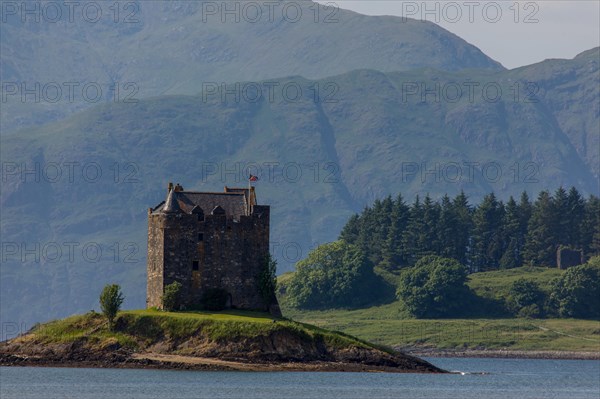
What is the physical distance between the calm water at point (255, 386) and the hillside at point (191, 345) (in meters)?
2.32

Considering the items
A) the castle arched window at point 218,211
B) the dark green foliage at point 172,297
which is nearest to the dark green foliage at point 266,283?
the castle arched window at point 218,211

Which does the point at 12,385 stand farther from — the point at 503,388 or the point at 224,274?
the point at 503,388

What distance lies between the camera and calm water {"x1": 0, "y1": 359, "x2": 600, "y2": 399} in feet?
355

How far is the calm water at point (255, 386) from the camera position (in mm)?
108188

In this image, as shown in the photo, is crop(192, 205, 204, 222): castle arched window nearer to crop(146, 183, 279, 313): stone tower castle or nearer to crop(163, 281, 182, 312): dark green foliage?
crop(146, 183, 279, 313): stone tower castle

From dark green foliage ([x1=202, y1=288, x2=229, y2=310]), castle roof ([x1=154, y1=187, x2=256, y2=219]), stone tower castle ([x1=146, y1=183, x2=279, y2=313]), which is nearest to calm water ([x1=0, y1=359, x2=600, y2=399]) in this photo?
dark green foliage ([x1=202, y1=288, x2=229, y2=310])

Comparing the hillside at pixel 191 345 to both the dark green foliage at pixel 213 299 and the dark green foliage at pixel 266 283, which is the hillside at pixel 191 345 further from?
the dark green foliage at pixel 266 283

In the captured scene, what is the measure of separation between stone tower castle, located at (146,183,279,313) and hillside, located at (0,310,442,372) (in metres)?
3.89

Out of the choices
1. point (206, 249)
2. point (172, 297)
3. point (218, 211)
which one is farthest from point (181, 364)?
point (218, 211)

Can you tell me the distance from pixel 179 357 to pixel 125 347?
5243 mm

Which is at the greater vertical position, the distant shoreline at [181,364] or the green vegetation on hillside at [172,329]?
the green vegetation on hillside at [172,329]

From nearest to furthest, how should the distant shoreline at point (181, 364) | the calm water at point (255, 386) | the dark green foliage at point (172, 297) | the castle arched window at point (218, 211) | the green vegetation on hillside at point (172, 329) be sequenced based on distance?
the calm water at point (255, 386), the distant shoreline at point (181, 364), the green vegetation on hillside at point (172, 329), the dark green foliage at point (172, 297), the castle arched window at point (218, 211)

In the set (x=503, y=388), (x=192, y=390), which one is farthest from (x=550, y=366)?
(x=192, y=390)

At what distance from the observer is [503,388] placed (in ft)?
430
